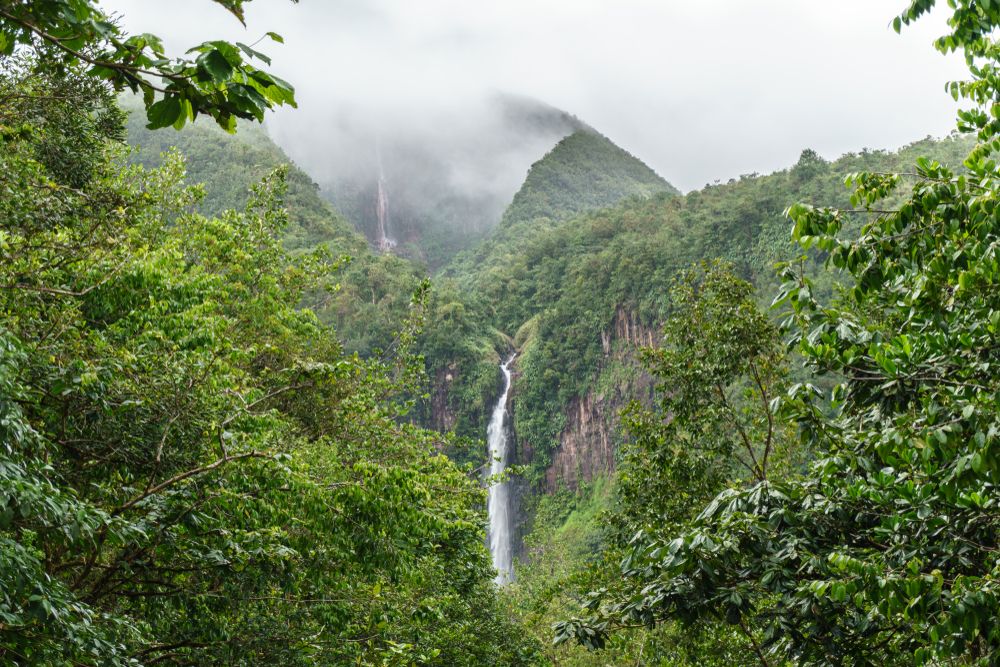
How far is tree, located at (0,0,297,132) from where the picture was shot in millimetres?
2291

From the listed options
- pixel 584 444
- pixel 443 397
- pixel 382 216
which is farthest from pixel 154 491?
pixel 382 216

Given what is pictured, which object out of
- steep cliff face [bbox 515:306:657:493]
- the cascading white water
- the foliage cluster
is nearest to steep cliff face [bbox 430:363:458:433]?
the cascading white water

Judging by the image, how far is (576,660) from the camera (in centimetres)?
1983

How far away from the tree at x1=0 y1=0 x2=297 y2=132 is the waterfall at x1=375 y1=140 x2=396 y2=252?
121237 mm

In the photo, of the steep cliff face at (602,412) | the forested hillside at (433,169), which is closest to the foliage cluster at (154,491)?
the steep cliff face at (602,412)

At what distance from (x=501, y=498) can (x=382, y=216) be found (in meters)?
90.2

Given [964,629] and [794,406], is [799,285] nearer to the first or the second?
[794,406]

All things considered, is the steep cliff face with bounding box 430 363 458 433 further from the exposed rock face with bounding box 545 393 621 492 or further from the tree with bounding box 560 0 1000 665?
the tree with bounding box 560 0 1000 665

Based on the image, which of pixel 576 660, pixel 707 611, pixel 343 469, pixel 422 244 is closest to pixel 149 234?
pixel 343 469

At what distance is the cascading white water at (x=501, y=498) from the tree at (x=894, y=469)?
133ft

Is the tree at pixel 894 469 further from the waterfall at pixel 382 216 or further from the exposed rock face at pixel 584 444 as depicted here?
the waterfall at pixel 382 216

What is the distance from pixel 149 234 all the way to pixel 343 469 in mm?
6885

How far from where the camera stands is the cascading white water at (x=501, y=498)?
1902 inches

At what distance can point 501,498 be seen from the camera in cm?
5203
